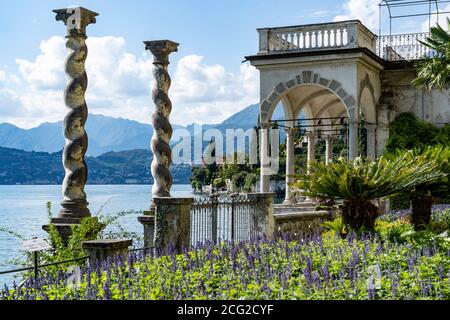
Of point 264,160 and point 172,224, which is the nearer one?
point 172,224

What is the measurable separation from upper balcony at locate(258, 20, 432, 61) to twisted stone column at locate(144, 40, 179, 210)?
28.0 ft

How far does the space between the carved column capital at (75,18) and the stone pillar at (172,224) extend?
4114 millimetres

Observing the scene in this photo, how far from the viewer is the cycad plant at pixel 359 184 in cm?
1227

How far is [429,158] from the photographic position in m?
15.0

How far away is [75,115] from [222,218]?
12.0 feet

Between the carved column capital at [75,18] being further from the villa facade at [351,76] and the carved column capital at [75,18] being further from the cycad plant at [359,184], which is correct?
the villa facade at [351,76]

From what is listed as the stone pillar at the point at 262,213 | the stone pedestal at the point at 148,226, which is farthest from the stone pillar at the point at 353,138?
the stone pedestal at the point at 148,226

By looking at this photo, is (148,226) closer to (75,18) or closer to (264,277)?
(75,18)

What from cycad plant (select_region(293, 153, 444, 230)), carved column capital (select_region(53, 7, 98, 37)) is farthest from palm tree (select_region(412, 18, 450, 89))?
carved column capital (select_region(53, 7, 98, 37))

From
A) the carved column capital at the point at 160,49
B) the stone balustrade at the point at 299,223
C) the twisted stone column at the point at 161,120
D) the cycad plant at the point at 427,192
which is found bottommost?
the stone balustrade at the point at 299,223

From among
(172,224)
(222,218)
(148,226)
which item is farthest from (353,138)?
(172,224)

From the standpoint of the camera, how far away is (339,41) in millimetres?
22703
